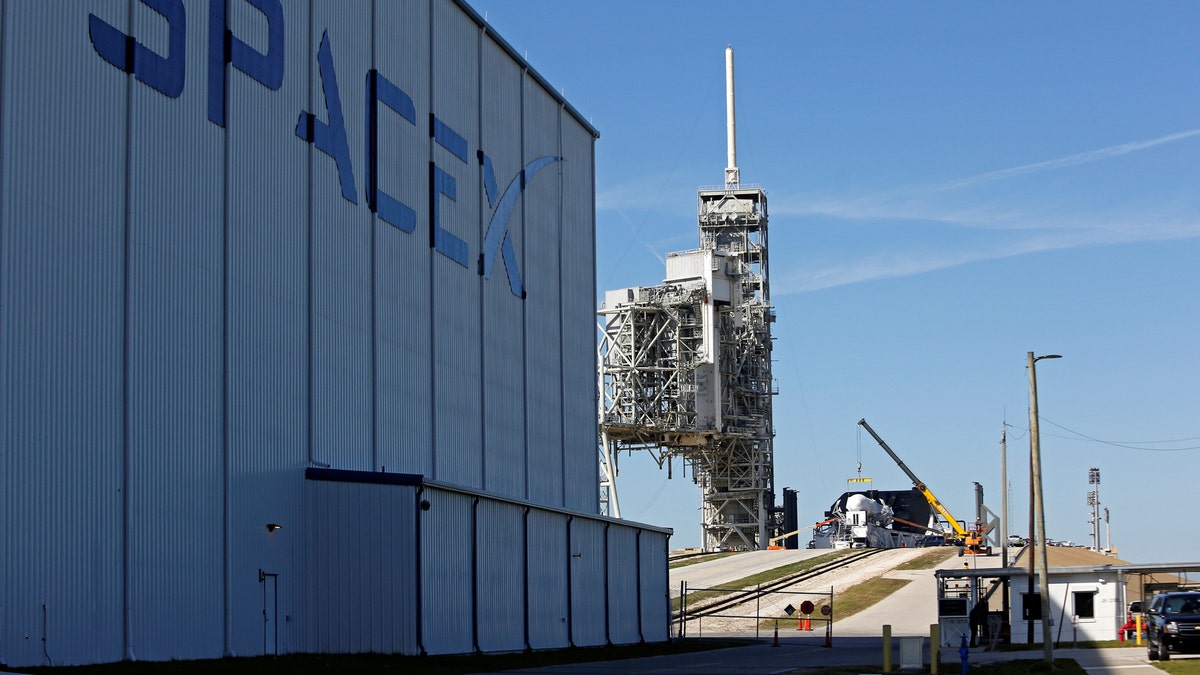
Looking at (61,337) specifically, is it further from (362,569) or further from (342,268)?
(342,268)

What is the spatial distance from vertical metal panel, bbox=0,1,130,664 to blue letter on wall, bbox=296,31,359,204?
310 inches

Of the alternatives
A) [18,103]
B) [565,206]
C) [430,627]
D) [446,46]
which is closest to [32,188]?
[18,103]

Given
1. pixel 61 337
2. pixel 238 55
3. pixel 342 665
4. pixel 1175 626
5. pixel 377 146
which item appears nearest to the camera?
pixel 61 337

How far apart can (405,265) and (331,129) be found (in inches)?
201

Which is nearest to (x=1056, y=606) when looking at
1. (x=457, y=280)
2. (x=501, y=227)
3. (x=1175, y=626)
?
(x=1175, y=626)

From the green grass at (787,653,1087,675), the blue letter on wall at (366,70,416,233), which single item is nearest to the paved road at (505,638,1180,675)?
the green grass at (787,653,1087,675)

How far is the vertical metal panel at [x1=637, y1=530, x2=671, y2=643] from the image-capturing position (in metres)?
51.1

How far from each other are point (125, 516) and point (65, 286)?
14.9 ft

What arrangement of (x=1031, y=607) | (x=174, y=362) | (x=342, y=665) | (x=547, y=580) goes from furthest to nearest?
1. (x=1031, y=607)
2. (x=547, y=580)
3. (x=174, y=362)
4. (x=342, y=665)

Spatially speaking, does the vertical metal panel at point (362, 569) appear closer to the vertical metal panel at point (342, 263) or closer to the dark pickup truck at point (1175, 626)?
the vertical metal panel at point (342, 263)

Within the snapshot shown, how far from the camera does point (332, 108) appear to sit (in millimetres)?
36219

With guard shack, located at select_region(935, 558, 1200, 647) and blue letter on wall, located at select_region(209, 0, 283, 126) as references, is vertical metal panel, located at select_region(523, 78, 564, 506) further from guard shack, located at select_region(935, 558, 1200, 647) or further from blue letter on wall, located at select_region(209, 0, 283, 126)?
blue letter on wall, located at select_region(209, 0, 283, 126)

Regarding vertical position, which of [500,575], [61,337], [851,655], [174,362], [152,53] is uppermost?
[152,53]

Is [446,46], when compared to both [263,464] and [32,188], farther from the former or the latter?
[32,188]
